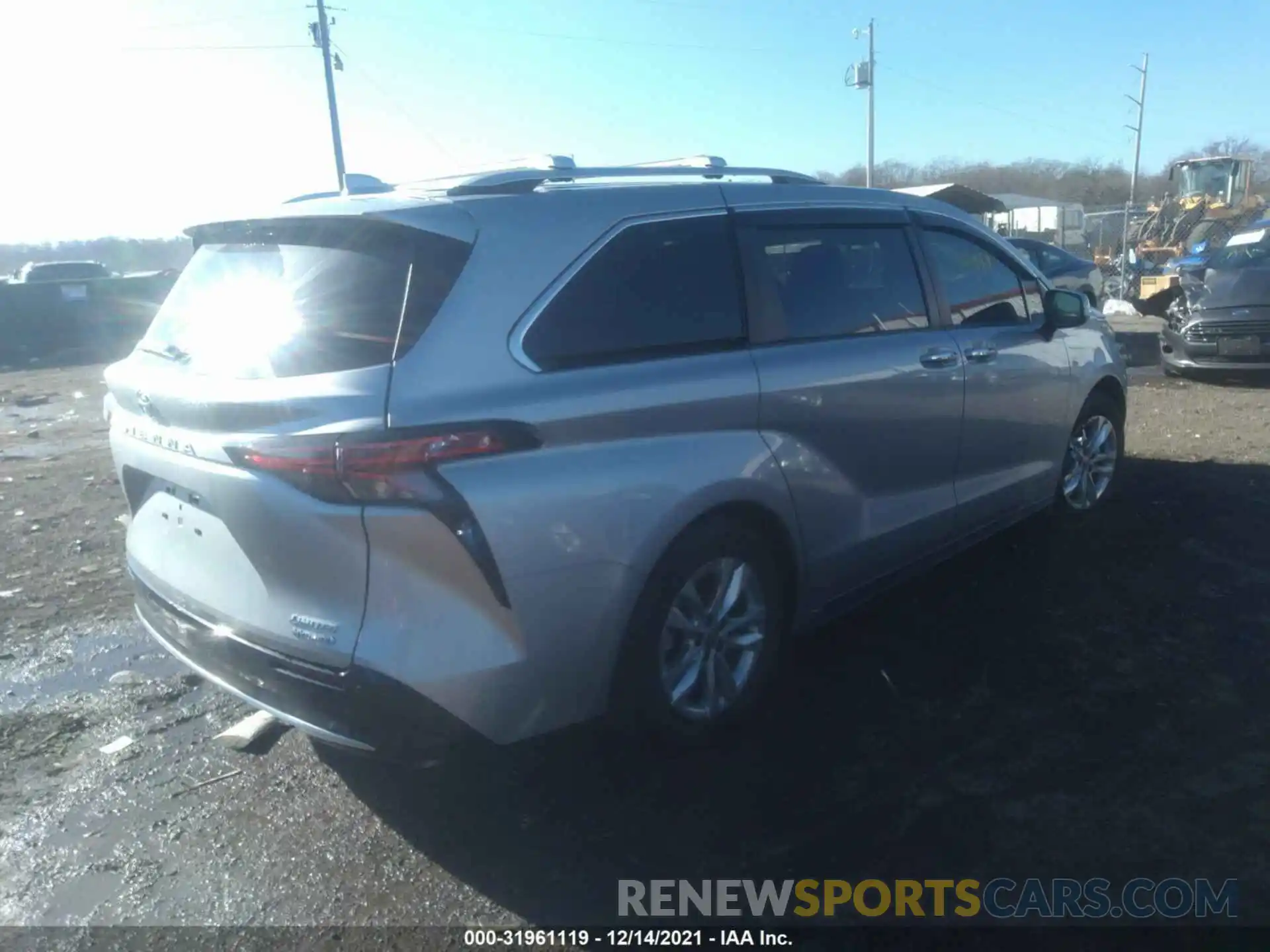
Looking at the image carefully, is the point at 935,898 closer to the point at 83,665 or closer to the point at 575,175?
the point at 575,175

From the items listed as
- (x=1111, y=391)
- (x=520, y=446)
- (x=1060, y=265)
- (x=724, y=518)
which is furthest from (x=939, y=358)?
(x=1060, y=265)

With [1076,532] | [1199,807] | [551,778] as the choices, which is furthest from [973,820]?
[1076,532]

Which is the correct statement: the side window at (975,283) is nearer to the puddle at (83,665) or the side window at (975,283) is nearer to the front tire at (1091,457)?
the front tire at (1091,457)

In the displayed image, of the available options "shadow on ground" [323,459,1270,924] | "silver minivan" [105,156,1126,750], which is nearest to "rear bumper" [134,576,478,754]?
"silver minivan" [105,156,1126,750]

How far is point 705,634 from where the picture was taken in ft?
11.8

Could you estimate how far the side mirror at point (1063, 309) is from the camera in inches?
215

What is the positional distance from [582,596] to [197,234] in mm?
1934

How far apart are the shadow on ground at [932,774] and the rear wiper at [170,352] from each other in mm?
1482

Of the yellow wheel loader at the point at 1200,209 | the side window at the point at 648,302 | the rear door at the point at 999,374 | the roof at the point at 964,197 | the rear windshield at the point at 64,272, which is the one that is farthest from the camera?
the rear windshield at the point at 64,272

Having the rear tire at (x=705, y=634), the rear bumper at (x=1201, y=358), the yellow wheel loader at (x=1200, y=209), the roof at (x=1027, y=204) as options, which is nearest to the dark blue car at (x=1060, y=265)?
the yellow wheel loader at (x=1200, y=209)

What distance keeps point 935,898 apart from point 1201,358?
10240 mm

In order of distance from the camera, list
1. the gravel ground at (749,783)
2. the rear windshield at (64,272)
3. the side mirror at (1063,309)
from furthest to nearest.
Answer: the rear windshield at (64,272), the side mirror at (1063,309), the gravel ground at (749,783)

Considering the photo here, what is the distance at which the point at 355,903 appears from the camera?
3025 millimetres

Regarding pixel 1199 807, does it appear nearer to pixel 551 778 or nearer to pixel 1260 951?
pixel 1260 951
